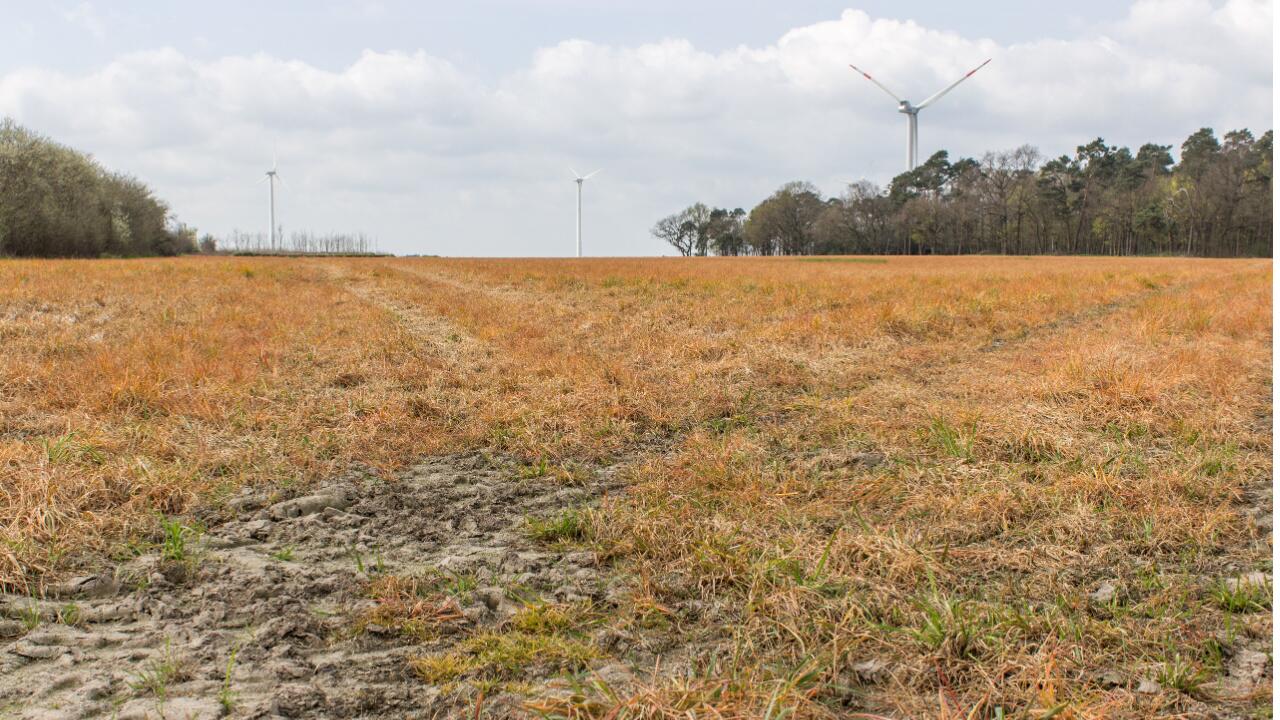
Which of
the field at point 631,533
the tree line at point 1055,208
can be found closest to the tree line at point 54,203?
the field at point 631,533

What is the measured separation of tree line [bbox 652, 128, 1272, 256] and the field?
84.9 m

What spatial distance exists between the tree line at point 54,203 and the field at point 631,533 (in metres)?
47.9

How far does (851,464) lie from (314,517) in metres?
3.71

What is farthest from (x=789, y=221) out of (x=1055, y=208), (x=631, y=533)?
(x=631, y=533)

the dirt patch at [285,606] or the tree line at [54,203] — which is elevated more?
the tree line at [54,203]

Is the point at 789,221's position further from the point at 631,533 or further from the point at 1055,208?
the point at 631,533

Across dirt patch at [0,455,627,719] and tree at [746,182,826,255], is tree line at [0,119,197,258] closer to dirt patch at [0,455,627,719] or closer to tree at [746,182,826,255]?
dirt patch at [0,455,627,719]

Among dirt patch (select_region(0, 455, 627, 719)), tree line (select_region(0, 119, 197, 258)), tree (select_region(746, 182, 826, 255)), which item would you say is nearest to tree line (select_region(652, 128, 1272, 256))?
tree (select_region(746, 182, 826, 255))

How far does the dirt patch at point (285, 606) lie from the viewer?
2.95m

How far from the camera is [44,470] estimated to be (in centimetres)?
510

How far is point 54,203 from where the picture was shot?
49562mm

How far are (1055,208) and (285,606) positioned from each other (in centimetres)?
10444

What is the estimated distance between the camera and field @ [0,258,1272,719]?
3.03 metres

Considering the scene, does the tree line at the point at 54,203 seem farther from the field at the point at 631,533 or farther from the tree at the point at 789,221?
the tree at the point at 789,221
